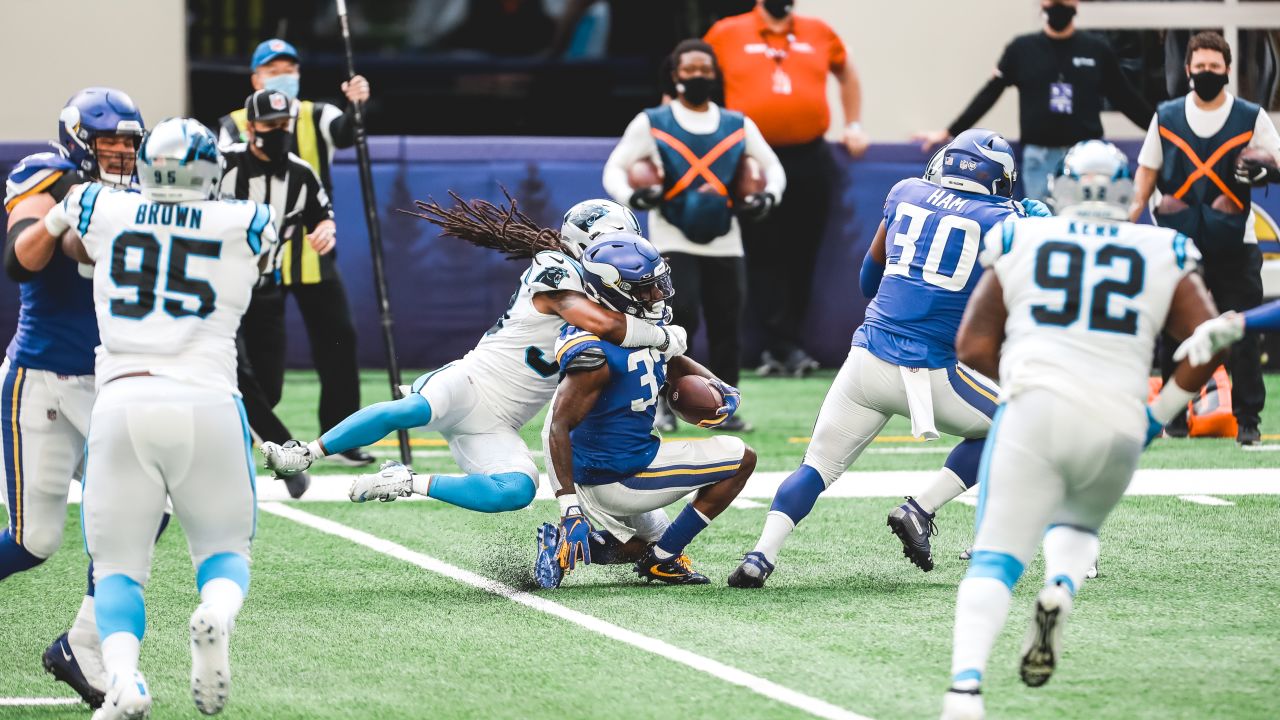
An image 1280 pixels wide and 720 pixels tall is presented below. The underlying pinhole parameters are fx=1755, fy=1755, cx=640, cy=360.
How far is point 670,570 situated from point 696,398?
1.92 ft

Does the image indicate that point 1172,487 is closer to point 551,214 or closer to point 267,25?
point 551,214

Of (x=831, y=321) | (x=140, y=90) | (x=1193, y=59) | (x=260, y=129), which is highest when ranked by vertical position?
(x=1193, y=59)

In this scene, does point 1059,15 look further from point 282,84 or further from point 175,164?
point 175,164

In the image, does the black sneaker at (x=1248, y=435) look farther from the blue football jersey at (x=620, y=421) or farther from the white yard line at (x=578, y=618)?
the white yard line at (x=578, y=618)

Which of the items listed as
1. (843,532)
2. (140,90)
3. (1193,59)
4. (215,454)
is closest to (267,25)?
(140,90)

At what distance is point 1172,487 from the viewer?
24.9 feet

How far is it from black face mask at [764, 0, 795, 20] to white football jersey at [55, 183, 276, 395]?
6719 millimetres

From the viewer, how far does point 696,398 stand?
582cm

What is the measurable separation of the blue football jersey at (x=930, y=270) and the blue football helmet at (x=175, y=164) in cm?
246

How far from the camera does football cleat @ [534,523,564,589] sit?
565 cm

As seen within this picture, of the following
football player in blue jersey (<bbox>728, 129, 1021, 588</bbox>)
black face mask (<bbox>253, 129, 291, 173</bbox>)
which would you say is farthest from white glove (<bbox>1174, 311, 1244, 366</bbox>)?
A: black face mask (<bbox>253, 129, 291, 173</bbox>)

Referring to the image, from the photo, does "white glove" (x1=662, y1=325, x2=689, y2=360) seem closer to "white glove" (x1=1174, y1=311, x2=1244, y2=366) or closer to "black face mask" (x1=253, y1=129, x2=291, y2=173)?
"white glove" (x1=1174, y1=311, x2=1244, y2=366)

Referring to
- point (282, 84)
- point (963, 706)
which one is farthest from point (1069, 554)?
point (282, 84)

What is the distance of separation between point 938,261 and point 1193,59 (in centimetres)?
339
